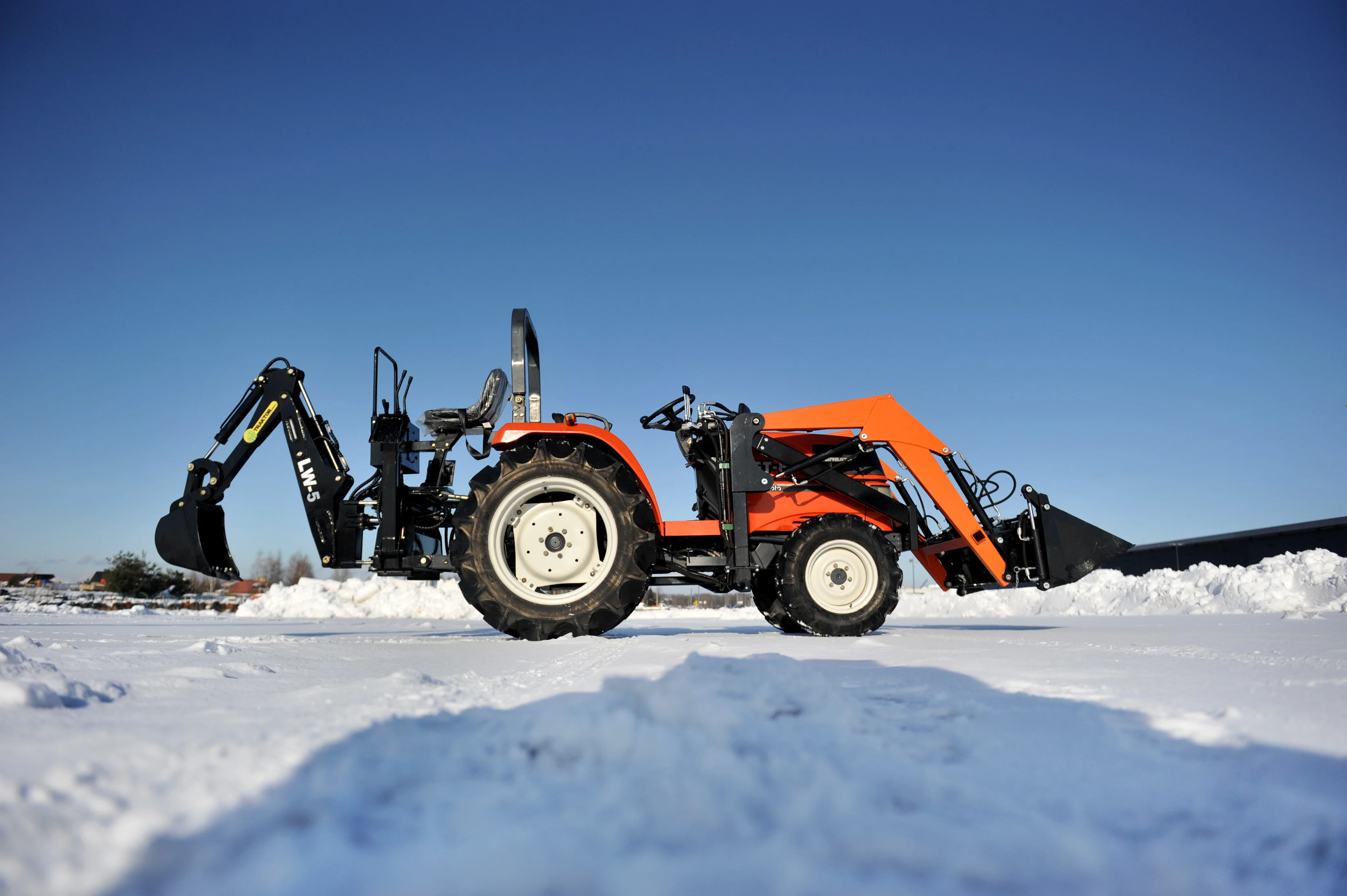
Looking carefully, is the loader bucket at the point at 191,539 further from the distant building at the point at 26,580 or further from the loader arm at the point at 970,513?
the distant building at the point at 26,580

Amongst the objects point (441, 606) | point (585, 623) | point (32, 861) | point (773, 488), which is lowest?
point (441, 606)

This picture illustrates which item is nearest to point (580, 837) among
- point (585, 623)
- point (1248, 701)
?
point (1248, 701)

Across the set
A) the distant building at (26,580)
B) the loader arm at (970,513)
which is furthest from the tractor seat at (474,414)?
the distant building at (26,580)

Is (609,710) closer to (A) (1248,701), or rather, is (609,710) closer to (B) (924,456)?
(A) (1248,701)

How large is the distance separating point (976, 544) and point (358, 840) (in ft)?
17.4

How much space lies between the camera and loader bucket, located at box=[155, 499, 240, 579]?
5.27 meters

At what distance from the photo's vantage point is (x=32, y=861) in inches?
30.9

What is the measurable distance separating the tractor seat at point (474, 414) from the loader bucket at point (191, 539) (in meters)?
1.77

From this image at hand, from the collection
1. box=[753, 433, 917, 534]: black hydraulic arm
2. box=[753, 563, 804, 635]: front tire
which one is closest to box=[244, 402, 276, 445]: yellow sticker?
box=[753, 433, 917, 534]: black hydraulic arm

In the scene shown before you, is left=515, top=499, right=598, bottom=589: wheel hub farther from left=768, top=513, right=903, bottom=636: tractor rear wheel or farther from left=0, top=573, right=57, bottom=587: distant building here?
left=0, top=573, right=57, bottom=587: distant building

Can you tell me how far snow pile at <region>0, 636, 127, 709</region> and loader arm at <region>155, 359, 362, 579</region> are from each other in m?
3.39

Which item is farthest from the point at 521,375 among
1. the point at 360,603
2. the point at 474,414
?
the point at 360,603

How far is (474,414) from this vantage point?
216 inches

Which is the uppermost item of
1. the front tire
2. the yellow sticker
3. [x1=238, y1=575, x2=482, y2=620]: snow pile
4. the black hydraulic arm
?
the yellow sticker
